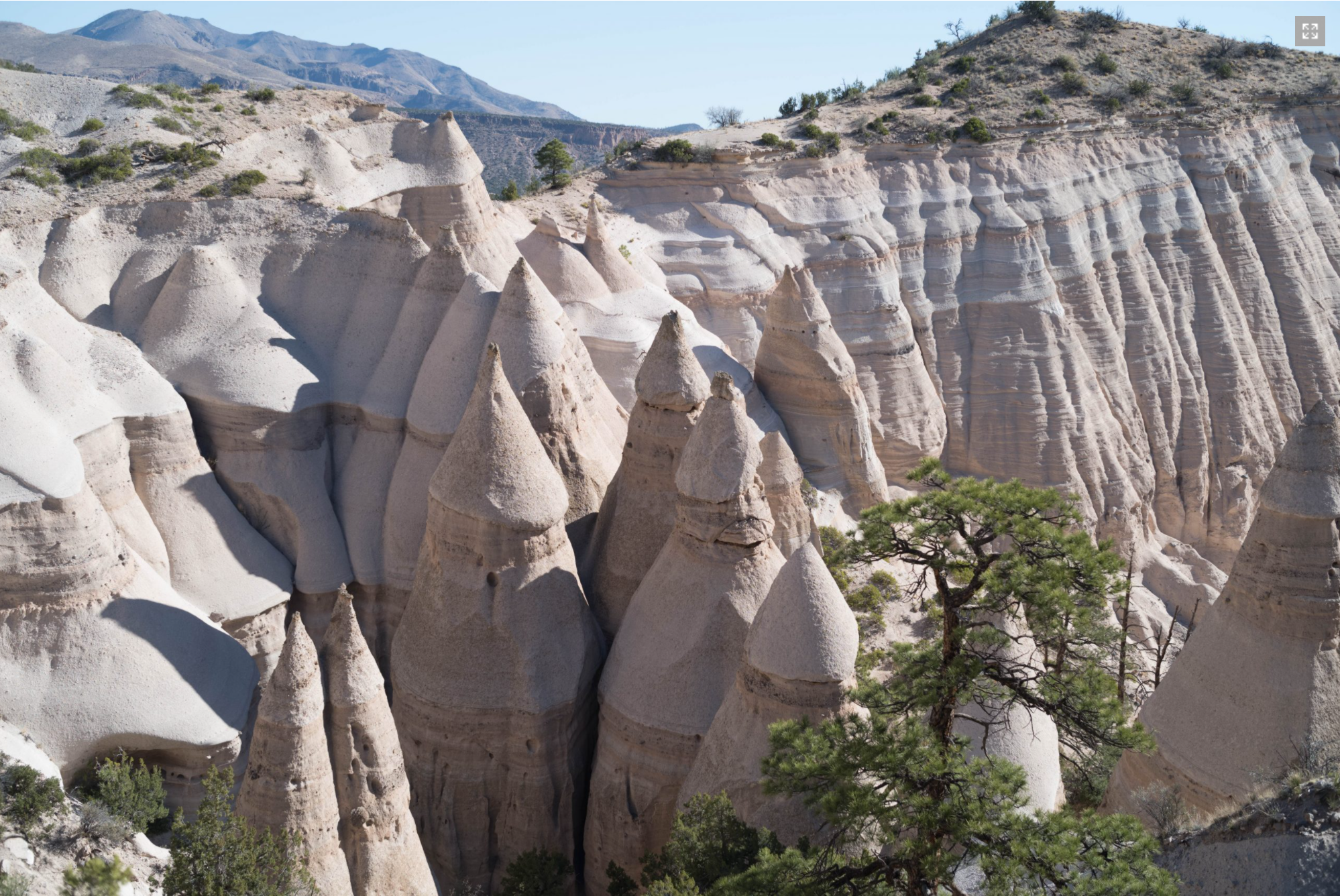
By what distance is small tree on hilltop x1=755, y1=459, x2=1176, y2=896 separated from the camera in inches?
403

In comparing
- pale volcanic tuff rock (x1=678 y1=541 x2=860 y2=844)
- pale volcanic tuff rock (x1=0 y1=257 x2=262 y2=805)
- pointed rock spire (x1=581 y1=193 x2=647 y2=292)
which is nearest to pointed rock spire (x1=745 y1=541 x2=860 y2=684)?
pale volcanic tuff rock (x1=678 y1=541 x2=860 y2=844)

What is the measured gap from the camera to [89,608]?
15430 millimetres

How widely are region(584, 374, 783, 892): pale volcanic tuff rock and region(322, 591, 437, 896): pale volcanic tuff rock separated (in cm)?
321

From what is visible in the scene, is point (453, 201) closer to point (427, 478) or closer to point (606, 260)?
point (606, 260)

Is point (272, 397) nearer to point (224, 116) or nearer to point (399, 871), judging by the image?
point (399, 871)

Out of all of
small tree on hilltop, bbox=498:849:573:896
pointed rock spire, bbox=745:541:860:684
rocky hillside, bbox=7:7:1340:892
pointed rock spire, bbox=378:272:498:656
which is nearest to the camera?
pointed rock spire, bbox=745:541:860:684

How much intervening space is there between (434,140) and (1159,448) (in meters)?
27.7

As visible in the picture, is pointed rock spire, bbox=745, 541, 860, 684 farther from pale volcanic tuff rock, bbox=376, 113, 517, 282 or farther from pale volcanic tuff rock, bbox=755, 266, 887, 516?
pale volcanic tuff rock, bbox=755, 266, 887, 516

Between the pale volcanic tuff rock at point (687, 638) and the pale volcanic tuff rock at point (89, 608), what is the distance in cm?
518

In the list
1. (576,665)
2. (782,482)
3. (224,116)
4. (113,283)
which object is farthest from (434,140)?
(576,665)

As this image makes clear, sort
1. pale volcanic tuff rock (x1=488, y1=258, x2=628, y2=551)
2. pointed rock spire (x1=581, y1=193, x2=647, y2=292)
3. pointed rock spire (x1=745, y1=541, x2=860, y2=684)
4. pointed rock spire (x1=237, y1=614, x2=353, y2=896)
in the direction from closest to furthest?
pointed rock spire (x1=237, y1=614, x2=353, y2=896), pointed rock spire (x1=745, y1=541, x2=860, y2=684), pale volcanic tuff rock (x1=488, y1=258, x2=628, y2=551), pointed rock spire (x1=581, y1=193, x2=647, y2=292)

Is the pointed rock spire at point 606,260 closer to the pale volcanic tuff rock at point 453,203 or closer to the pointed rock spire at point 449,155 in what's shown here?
the pale volcanic tuff rock at point 453,203

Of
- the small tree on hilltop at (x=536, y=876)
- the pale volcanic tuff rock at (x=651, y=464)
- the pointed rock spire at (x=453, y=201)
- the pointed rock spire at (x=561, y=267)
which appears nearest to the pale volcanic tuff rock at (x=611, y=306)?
the pointed rock spire at (x=561, y=267)

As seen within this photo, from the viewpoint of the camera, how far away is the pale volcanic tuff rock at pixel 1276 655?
15242mm
